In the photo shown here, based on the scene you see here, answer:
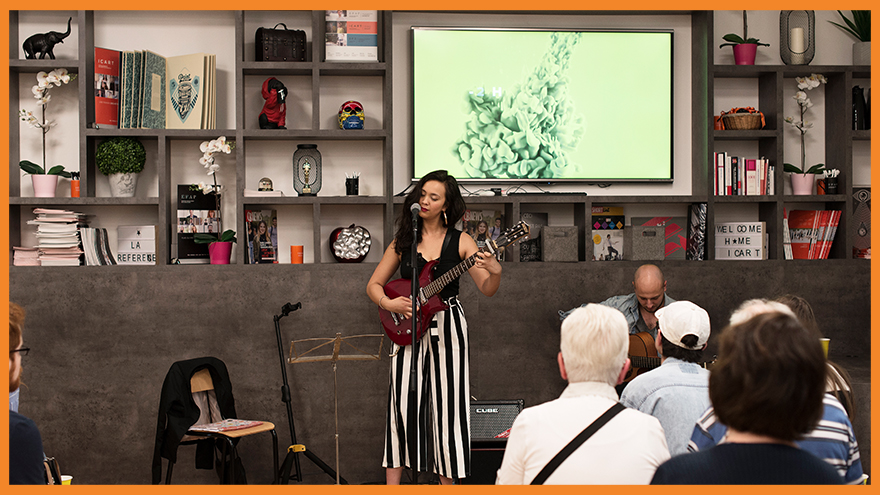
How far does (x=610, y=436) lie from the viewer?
4.28 feet

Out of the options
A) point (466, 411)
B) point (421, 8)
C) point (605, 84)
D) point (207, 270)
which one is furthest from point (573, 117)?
point (207, 270)

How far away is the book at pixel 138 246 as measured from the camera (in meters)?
3.80

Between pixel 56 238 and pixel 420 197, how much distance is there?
219 centimetres

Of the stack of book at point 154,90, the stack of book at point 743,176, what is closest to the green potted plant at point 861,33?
the stack of book at point 743,176

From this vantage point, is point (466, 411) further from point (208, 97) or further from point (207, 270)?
point (208, 97)

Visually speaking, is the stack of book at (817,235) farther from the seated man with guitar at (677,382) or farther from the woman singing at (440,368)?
the seated man with guitar at (677,382)

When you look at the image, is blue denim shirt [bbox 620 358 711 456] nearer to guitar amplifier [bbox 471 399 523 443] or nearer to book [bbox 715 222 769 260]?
guitar amplifier [bbox 471 399 523 443]

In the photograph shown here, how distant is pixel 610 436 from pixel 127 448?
3.26 m

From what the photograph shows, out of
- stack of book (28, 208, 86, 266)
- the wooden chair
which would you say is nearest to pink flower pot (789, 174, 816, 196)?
the wooden chair

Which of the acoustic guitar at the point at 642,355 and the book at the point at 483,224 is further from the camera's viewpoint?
the book at the point at 483,224

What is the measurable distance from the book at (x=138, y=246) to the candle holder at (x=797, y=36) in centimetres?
394

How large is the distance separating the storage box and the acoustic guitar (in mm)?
751

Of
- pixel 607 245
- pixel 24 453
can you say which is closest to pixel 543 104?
pixel 607 245

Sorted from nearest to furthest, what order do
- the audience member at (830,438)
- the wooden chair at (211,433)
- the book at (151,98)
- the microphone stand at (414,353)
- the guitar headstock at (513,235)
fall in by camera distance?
the audience member at (830,438), the microphone stand at (414,353), the guitar headstock at (513,235), the wooden chair at (211,433), the book at (151,98)
